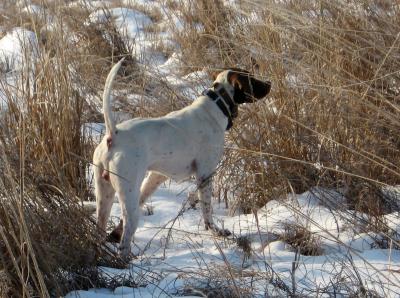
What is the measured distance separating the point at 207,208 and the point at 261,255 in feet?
2.04

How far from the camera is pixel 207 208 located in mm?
3549

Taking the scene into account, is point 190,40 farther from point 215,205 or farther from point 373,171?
point 373,171

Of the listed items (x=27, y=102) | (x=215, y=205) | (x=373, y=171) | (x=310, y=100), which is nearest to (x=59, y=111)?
(x=27, y=102)

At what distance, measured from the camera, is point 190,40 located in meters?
5.69

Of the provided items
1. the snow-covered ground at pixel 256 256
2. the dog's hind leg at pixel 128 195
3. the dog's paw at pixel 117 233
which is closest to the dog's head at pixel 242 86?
the snow-covered ground at pixel 256 256

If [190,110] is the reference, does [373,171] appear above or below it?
below

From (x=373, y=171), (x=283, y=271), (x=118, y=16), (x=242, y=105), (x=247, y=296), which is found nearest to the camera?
(x=247, y=296)

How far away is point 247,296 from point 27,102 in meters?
1.87

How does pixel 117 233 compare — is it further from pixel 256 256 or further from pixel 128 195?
pixel 256 256

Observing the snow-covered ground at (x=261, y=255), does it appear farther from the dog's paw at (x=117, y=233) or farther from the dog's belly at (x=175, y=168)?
the dog's belly at (x=175, y=168)

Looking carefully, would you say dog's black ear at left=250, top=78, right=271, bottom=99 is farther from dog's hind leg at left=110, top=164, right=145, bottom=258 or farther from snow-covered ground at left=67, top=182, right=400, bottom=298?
dog's hind leg at left=110, top=164, right=145, bottom=258

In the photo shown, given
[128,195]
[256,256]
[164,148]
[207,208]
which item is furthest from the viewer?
[207,208]

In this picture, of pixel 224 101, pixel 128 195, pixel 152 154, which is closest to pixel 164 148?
pixel 152 154

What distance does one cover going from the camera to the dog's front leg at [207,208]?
338 cm
